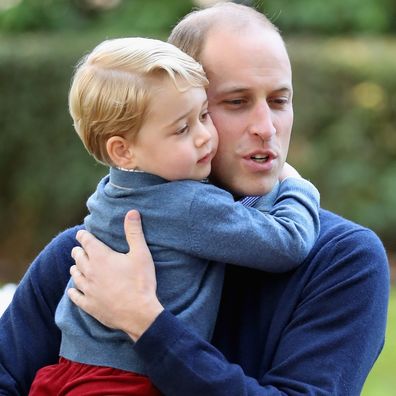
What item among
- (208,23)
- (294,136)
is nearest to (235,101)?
(208,23)

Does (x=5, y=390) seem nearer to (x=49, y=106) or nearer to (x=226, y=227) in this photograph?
(x=226, y=227)

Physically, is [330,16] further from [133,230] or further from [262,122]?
[133,230]

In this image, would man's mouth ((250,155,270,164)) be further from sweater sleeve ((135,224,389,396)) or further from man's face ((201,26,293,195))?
sweater sleeve ((135,224,389,396))

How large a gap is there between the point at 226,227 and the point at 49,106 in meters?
7.95

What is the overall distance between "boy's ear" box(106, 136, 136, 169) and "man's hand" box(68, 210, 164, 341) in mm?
134

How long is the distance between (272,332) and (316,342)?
15 cm

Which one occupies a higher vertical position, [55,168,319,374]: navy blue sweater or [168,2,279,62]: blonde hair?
[168,2,279,62]: blonde hair

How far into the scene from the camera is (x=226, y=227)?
2504 millimetres

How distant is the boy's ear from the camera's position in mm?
2600

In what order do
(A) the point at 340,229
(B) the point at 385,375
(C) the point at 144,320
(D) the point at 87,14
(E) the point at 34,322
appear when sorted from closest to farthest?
1. (C) the point at 144,320
2. (A) the point at 340,229
3. (E) the point at 34,322
4. (B) the point at 385,375
5. (D) the point at 87,14

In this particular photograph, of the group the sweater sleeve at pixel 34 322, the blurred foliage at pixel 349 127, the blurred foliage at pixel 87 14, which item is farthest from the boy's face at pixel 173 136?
the blurred foliage at pixel 87 14

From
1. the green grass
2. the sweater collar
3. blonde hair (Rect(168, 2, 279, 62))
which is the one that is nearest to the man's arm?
the sweater collar

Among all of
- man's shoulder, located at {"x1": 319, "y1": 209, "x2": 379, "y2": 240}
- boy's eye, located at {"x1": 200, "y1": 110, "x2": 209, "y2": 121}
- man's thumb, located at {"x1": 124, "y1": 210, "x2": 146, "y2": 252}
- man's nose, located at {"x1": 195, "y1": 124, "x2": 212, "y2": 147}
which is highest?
boy's eye, located at {"x1": 200, "y1": 110, "x2": 209, "y2": 121}

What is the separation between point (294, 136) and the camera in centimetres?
993
